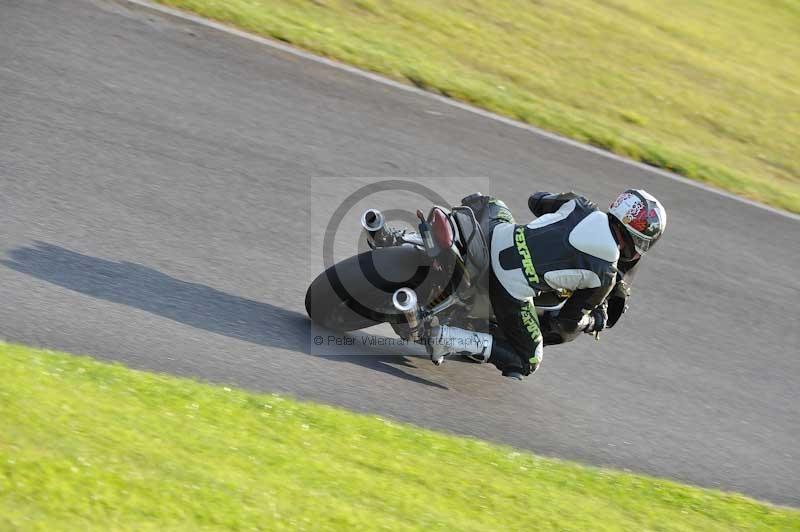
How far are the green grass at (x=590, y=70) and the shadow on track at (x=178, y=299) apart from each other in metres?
4.61

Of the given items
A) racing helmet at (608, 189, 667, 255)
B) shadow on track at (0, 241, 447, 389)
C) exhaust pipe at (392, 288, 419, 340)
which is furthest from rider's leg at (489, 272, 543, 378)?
racing helmet at (608, 189, 667, 255)

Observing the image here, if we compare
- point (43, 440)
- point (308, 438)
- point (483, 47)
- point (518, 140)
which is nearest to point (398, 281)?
point (308, 438)

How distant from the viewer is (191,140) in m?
8.48

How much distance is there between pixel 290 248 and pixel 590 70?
22.3 feet

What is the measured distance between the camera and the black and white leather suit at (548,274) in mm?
6285

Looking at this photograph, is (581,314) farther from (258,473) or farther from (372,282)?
(258,473)

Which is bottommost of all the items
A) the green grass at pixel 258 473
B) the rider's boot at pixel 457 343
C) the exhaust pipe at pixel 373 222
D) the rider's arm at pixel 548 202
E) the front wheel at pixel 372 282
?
the green grass at pixel 258 473

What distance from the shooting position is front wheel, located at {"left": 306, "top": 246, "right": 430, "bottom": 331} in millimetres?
A: 6297

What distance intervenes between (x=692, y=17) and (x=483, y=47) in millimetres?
6363

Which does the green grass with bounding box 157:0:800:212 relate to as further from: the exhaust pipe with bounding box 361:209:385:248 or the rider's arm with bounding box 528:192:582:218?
the exhaust pipe with bounding box 361:209:385:248

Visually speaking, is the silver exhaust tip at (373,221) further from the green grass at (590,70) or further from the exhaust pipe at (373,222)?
the green grass at (590,70)

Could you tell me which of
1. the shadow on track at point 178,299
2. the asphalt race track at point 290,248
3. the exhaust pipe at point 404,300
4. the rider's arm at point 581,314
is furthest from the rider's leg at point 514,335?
the exhaust pipe at point 404,300

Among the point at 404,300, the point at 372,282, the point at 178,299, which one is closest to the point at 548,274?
the point at 404,300

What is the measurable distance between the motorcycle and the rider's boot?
77 mm
